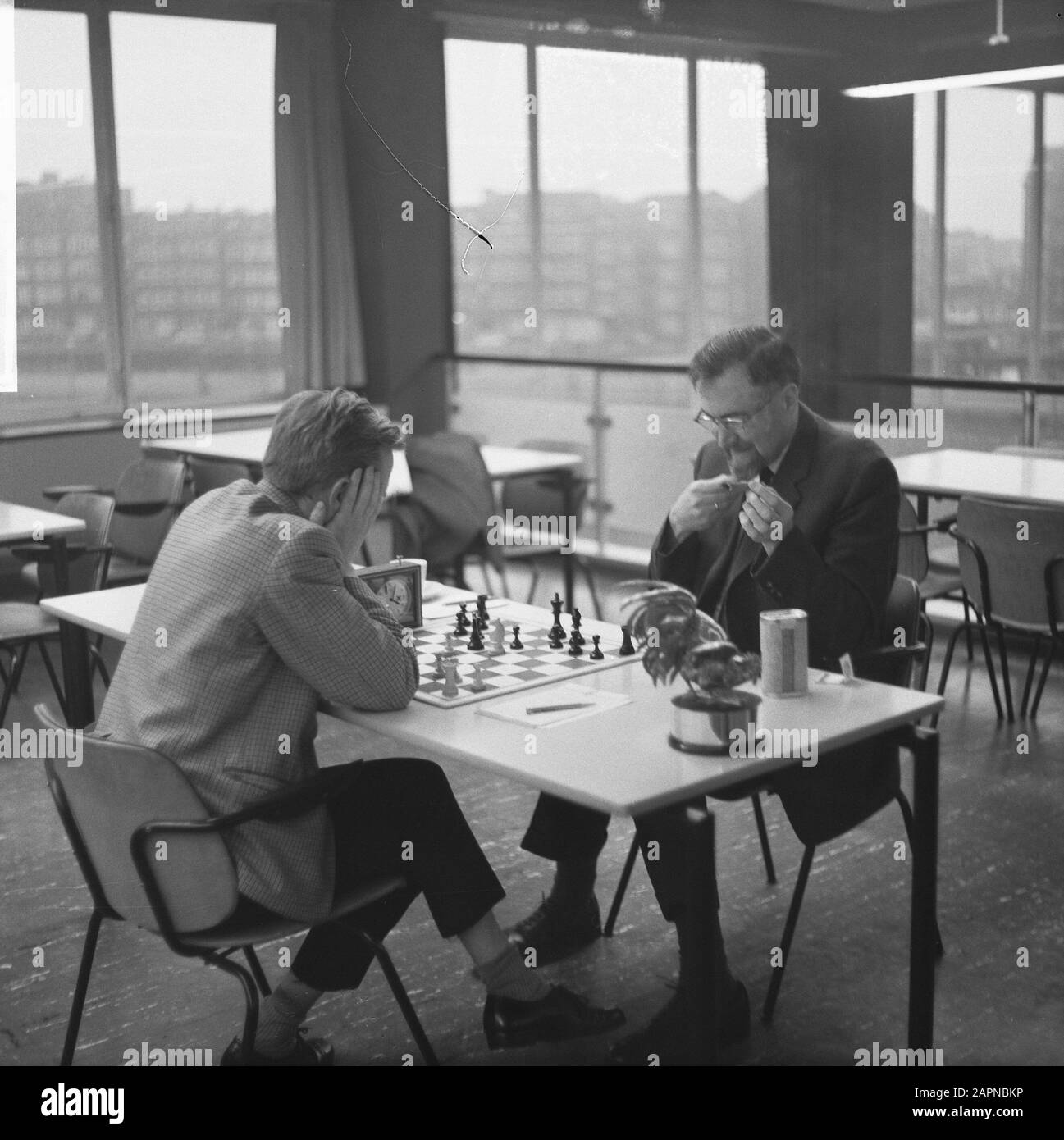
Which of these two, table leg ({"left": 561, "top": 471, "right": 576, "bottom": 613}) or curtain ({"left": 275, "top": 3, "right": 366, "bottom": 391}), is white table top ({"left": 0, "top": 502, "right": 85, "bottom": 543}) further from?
curtain ({"left": 275, "top": 3, "right": 366, "bottom": 391})

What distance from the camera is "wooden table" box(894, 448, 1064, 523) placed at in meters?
4.63

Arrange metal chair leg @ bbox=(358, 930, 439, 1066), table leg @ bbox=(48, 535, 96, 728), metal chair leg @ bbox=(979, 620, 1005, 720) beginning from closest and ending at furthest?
metal chair leg @ bbox=(358, 930, 439, 1066) → table leg @ bbox=(48, 535, 96, 728) → metal chair leg @ bbox=(979, 620, 1005, 720)

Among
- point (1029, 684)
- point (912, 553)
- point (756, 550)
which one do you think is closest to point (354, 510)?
point (756, 550)

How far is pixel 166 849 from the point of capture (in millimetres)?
2178

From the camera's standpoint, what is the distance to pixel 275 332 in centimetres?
813

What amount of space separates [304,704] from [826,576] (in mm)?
1004

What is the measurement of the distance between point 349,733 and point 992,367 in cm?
1006

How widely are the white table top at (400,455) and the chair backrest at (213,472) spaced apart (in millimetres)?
51

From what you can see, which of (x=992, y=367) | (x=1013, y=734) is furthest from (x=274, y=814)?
(x=992, y=367)

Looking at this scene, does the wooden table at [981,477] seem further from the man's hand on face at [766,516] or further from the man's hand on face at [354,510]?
the man's hand on face at [354,510]

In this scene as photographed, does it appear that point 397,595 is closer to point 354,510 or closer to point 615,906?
point 354,510

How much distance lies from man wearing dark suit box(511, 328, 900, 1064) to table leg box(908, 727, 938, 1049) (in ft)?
0.97

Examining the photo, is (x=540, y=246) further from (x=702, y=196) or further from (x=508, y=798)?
(x=508, y=798)

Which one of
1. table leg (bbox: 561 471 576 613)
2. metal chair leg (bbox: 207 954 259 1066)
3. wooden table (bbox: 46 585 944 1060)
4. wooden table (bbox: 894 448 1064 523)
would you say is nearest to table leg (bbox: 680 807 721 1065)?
wooden table (bbox: 46 585 944 1060)
